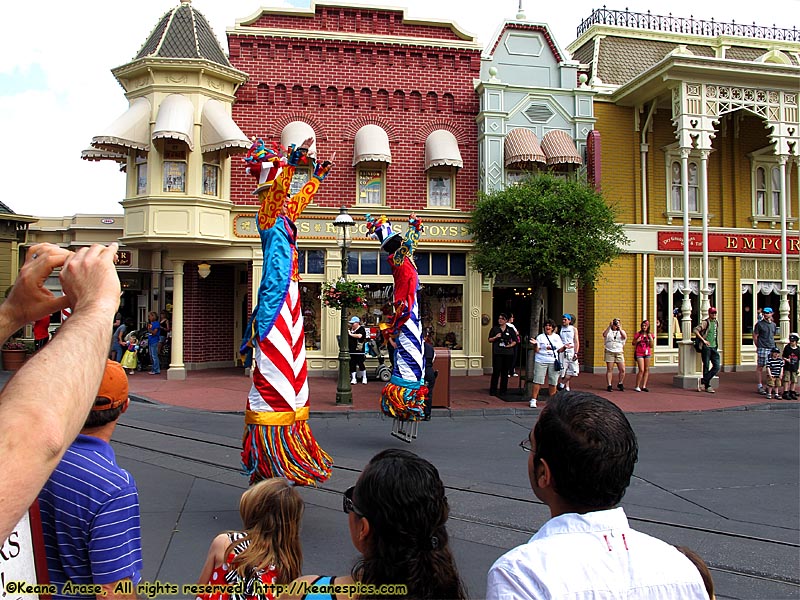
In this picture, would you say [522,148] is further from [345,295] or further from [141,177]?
[141,177]

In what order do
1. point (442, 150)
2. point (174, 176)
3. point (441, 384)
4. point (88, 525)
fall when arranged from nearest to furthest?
1. point (88, 525)
2. point (441, 384)
3. point (174, 176)
4. point (442, 150)

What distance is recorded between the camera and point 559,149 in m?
17.2

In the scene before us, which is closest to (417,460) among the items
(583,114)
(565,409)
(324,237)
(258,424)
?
(565,409)

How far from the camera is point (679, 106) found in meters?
16.0

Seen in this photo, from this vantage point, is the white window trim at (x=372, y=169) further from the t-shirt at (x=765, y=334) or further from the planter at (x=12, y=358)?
the planter at (x=12, y=358)

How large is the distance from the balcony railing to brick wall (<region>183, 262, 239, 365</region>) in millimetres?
13737

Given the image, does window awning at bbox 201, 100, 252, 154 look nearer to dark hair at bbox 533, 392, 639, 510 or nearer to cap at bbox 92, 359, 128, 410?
cap at bbox 92, 359, 128, 410

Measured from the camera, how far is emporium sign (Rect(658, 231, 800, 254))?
1878cm

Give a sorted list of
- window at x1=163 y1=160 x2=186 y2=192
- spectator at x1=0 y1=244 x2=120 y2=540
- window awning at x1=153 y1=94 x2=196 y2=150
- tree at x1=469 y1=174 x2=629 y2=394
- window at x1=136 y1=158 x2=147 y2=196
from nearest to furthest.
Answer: spectator at x1=0 y1=244 x2=120 y2=540, tree at x1=469 y1=174 x2=629 y2=394, window awning at x1=153 y1=94 x2=196 y2=150, window at x1=163 y1=160 x2=186 y2=192, window at x1=136 y1=158 x2=147 y2=196

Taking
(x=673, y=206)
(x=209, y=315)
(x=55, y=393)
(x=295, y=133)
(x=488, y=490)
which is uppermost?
(x=295, y=133)

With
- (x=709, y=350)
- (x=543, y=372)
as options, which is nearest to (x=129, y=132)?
(x=543, y=372)

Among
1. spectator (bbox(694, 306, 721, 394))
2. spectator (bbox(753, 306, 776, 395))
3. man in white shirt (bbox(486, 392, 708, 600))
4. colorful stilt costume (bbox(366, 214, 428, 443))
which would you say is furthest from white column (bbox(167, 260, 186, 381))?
man in white shirt (bbox(486, 392, 708, 600))

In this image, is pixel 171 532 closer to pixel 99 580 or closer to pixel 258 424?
pixel 258 424

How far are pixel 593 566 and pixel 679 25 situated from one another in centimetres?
2316
